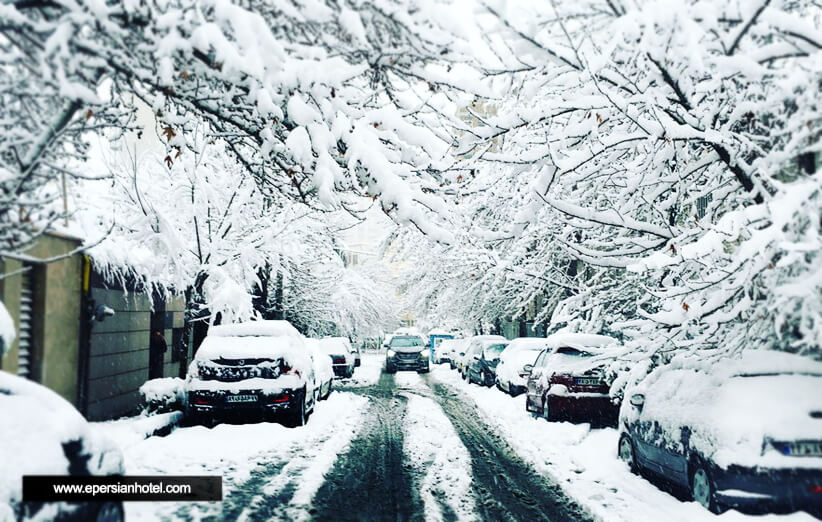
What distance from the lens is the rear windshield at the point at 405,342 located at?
3052 centimetres

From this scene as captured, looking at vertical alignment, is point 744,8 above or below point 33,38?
above

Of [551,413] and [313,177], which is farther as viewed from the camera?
[551,413]

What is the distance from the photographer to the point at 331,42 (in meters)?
5.29

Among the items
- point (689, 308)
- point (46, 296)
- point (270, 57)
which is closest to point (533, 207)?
point (689, 308)

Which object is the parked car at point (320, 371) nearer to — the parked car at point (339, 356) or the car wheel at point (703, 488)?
the parked car at point (339, 356)

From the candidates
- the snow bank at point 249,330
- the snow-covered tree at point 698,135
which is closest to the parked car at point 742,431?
the snow-covered tree at point 698,135

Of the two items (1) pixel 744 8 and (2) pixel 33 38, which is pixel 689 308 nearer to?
(1) pixel 744 8

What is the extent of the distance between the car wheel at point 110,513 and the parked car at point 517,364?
13.1m

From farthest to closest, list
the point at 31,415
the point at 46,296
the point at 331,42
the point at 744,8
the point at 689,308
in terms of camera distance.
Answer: the point at 46,296
the point at 689,308
the point at 744,8
the point at 331,42
the point at 31,415

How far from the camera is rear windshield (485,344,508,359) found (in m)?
21.8

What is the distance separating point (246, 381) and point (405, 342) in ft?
66.5

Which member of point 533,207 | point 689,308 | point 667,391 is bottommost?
point 667,391

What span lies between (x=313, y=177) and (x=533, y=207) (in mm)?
3486

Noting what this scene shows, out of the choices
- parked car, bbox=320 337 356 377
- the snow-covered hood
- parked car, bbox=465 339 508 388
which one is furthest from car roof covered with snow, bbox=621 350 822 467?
parked car, bbox=320 337 356 377
